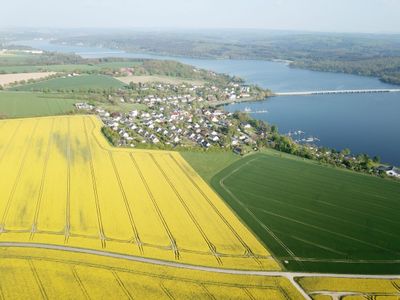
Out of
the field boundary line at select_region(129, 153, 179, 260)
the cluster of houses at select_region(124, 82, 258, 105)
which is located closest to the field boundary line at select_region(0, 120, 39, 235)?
the field boundary line at select_region(129, 153, 179, 260)

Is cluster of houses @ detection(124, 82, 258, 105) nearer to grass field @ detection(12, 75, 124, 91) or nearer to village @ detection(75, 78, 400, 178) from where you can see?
village @ detection(75, 78, 400, 178)

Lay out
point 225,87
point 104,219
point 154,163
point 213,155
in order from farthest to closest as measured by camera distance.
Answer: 1. point 225,87
2. point 213,155
3. point 154,163
4. point 104,219

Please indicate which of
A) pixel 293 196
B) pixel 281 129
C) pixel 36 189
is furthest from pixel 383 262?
pixel 281 129

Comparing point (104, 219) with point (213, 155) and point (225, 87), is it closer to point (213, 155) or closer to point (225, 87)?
point (213, 155)

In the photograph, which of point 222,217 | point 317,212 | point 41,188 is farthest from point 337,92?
point 41,188

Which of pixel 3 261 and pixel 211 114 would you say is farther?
pixel 211 114

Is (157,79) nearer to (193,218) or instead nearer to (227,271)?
(193,218)

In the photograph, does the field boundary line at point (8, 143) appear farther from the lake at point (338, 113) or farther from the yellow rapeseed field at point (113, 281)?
the lake at point (338, 113)

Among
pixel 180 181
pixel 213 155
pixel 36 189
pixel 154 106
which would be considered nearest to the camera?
pixel 36 189
